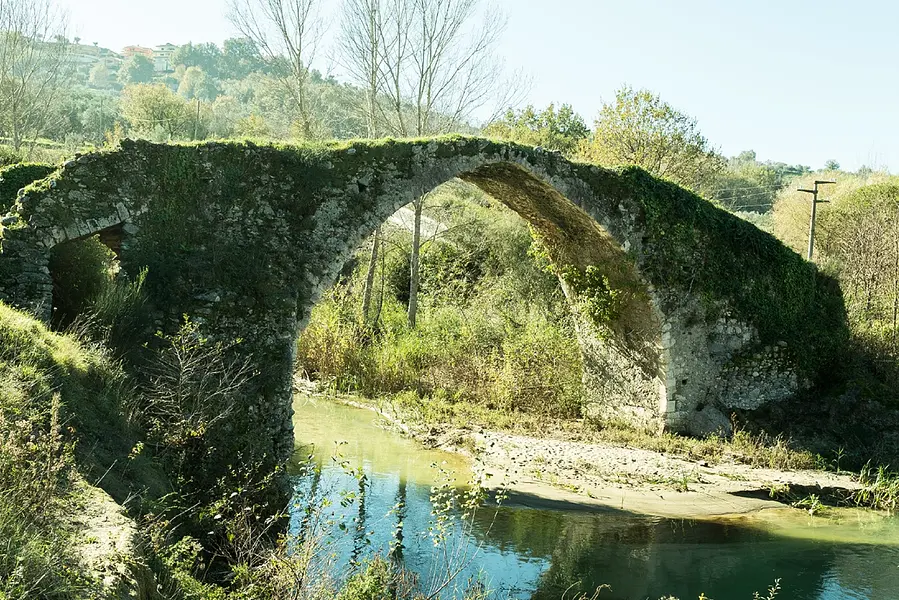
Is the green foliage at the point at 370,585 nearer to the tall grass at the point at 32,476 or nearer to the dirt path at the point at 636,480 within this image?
the tall grass at the point at 32,476

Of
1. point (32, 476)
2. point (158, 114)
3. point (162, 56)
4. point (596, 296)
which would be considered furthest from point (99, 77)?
point (32, 476)

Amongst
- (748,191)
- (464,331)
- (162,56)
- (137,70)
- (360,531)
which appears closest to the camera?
(360,531)

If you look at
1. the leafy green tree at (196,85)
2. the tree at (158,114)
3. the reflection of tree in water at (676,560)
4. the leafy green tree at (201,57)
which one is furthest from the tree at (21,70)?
the leafy green tree at (201,57)

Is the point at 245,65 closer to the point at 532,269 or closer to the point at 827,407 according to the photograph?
the point at 532,269

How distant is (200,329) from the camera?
939 centimetres

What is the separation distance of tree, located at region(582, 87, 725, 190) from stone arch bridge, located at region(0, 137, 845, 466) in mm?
9159

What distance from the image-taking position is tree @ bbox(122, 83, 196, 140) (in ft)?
104

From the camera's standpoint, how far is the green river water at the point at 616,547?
8352 mm

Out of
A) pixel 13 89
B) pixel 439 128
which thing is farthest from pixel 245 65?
pixel 439 128

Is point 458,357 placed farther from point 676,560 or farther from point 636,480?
point 676,560

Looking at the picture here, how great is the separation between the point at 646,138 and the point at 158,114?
21.2 meters

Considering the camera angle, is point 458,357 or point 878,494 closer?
point 878,494

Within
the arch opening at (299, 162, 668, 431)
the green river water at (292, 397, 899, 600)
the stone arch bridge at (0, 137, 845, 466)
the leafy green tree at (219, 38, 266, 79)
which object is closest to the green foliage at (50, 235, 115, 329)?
the stone arch bridge at (0, 137, 845, 466)

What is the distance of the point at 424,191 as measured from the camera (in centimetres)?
1144
